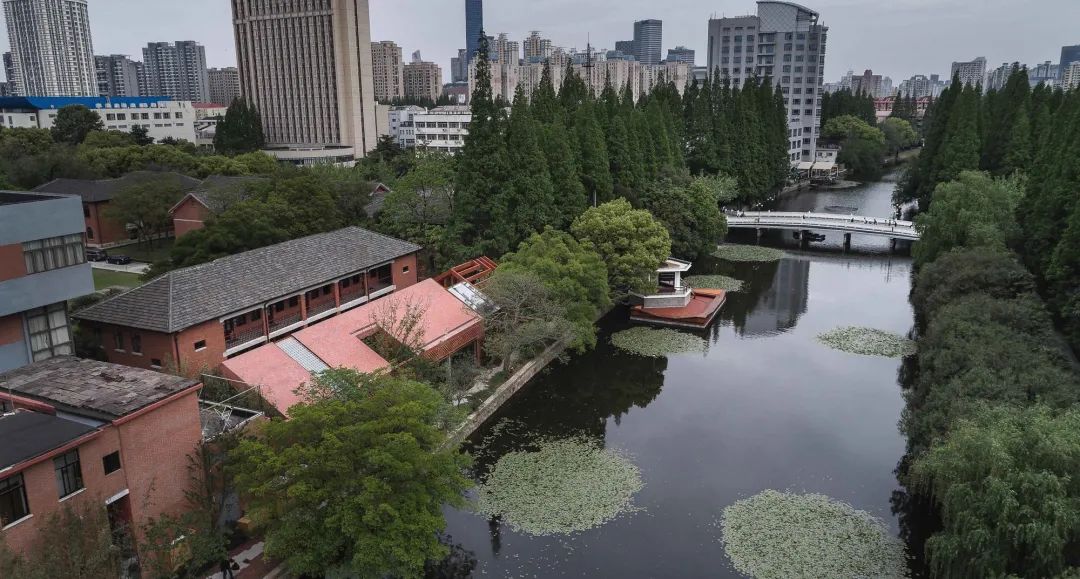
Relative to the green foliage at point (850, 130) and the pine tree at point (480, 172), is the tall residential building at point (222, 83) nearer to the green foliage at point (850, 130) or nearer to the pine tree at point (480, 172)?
the green foliage at point (850, 130)

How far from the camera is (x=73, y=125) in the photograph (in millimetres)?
61469

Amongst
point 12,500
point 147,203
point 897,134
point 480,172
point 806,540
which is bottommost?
point 806,540

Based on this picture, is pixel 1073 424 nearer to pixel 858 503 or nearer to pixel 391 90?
pixel 858 503

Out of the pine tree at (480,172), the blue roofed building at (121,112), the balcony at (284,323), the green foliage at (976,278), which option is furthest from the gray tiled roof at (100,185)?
the green foliage at (976,278)

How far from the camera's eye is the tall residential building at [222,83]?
172500mm

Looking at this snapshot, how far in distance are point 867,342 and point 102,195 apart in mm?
39187

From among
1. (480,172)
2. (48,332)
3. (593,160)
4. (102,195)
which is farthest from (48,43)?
(48,332)

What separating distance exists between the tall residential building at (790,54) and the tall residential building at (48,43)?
103901 mm

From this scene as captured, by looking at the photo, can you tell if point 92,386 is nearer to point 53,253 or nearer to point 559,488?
point 53,253

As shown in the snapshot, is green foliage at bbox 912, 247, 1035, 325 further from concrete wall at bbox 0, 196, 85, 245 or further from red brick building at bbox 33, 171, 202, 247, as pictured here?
red brick building at bbox 33, 171, 202, 247

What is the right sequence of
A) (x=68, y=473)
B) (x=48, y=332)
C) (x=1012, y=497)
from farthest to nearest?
(x=48, y=332) → (x=68, y=473) → (x=1012, y=497)

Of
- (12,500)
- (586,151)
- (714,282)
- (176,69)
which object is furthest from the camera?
(176,69)

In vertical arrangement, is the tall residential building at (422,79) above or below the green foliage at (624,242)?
above

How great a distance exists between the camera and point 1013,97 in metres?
54.5
